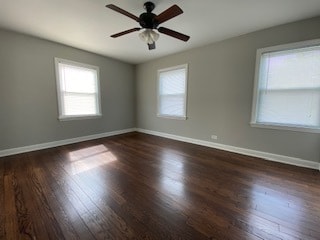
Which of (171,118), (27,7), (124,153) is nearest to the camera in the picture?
(27,7)

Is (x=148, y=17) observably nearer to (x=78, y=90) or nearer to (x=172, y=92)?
(x=172, y=92)

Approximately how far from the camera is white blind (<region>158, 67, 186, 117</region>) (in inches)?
175

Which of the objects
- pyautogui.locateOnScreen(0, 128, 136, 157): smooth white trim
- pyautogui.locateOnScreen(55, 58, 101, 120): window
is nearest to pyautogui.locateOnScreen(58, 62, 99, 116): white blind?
pyautogui.locateOnScreen(55, 58, 101, 120): window

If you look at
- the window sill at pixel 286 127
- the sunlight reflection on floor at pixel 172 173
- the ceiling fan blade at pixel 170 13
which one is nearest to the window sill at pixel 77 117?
the sunlight reflection on floor at pixel 172 173

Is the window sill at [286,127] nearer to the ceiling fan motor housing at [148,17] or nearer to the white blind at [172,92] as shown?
the white blind at [172,92]

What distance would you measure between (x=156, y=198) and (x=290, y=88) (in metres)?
3.06

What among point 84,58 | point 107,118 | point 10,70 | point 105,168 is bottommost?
point 105,168

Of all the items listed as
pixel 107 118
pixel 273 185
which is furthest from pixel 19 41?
pixel 273 185

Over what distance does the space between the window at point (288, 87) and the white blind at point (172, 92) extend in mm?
1861

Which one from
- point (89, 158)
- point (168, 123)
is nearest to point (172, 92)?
point (168, 123)

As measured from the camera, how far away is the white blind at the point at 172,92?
4453 mm

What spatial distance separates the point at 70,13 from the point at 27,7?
60 centimetres

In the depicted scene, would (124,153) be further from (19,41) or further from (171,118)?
(19,41)

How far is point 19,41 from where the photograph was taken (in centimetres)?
326
